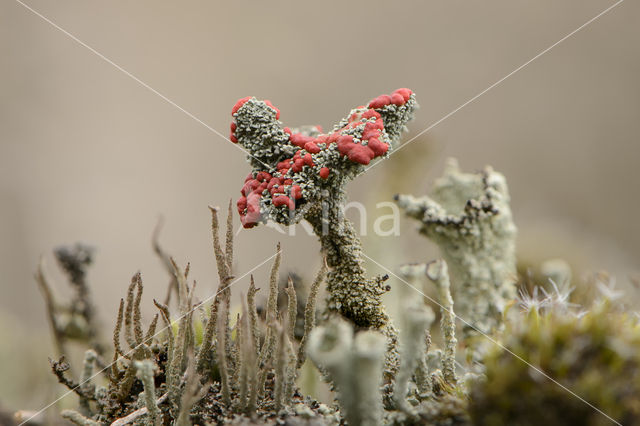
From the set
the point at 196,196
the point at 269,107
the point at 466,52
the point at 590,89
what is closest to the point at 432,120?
the point at 466,52

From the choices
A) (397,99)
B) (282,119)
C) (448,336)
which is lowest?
(448,336)

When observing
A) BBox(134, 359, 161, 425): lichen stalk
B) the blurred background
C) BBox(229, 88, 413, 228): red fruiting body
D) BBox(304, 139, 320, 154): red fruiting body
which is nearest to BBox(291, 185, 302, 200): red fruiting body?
BBox(229, 88, 413, 228): red fruiting body

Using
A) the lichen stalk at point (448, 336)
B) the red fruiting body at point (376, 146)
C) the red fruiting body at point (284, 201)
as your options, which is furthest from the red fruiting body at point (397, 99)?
the lichen stalk at point (448, 336)

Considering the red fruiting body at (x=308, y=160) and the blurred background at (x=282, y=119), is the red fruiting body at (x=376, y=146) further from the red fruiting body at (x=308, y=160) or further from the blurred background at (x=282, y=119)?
the blurred background at (x=282, y=119)

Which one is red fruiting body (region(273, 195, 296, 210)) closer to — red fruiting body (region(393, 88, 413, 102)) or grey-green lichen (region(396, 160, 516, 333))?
red fruiting body (region(393, 88, 413, 102))

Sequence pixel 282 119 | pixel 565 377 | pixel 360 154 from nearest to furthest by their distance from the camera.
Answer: pixel 565 377 → pixel 360 154 → pixel 282 119

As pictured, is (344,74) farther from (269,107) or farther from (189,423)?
(189,423)

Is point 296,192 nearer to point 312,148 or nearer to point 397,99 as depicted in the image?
point 312,148

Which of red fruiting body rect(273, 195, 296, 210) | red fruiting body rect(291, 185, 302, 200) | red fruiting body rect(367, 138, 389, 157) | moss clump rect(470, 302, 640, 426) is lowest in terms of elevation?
moss clump rect(470, 302, 640, 426)

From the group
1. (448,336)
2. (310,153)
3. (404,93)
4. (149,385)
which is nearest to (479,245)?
(448,336)
